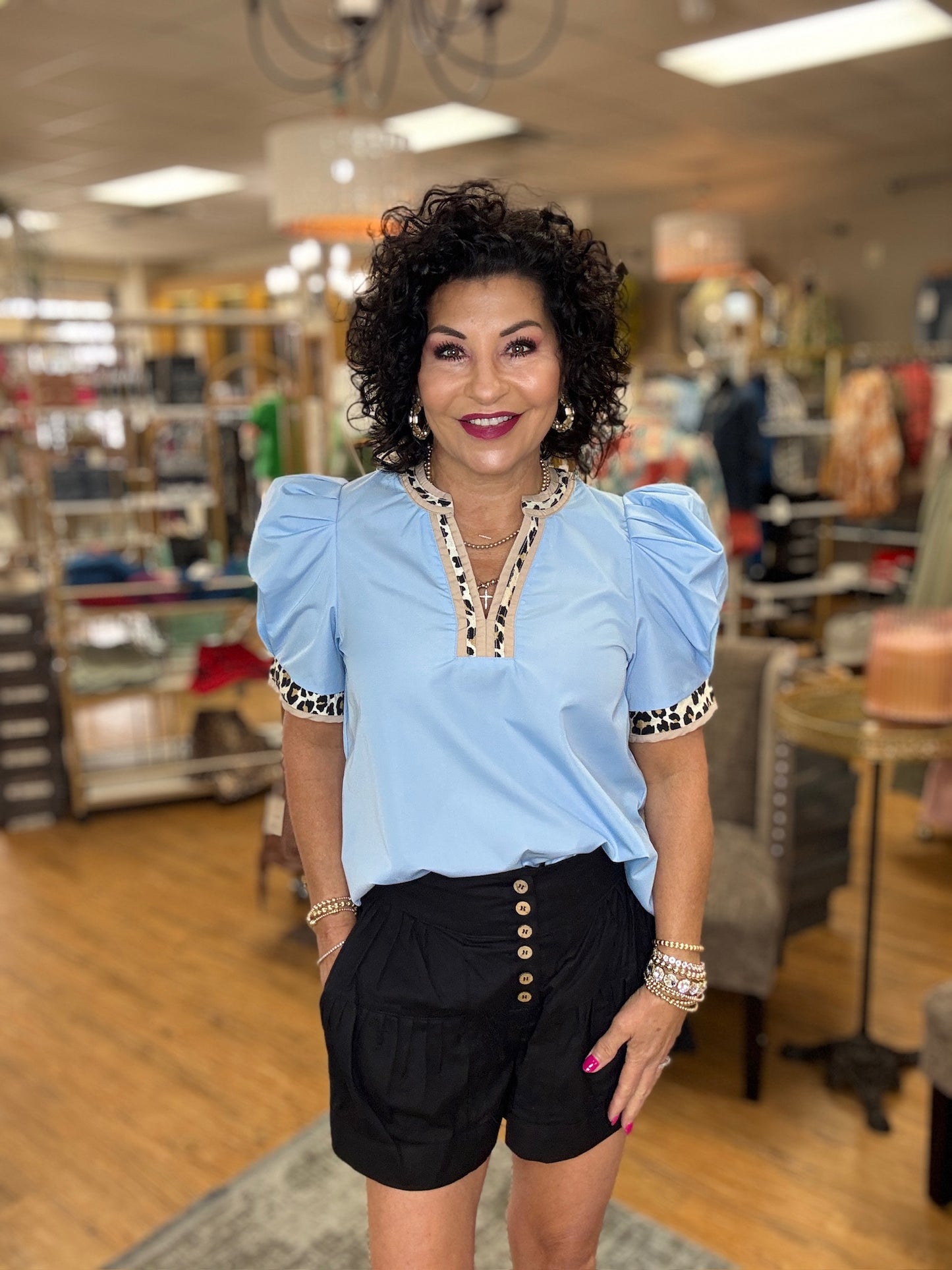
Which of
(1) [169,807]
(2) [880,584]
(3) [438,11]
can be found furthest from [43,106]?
(2) [880,584]

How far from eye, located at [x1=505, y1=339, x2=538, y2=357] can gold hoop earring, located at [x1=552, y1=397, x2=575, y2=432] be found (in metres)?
0.13

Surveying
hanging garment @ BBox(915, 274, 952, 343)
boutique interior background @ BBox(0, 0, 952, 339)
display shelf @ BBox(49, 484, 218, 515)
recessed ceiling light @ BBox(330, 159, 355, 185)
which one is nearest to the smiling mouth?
recessed ceiling light @ BBox(330, 159, 355, 185)

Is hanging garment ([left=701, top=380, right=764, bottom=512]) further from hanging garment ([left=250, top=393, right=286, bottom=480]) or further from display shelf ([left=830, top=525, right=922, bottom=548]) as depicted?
hanging garment ([left=250, top=393, right=286, bottom=480])

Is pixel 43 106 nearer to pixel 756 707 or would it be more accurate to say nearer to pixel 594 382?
pixel 756 707

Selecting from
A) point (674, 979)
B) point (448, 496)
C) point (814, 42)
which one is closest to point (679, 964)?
point (674, 979)

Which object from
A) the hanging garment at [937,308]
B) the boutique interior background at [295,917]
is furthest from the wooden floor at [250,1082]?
the hanging garment at [937,308]

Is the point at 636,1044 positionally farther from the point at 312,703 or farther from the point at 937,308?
the point at 937,308

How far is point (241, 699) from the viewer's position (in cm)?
576

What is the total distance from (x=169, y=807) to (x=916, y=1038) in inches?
118

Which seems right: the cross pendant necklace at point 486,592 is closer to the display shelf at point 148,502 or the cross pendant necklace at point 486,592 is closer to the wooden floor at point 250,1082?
the wooden floor at point 250,1082

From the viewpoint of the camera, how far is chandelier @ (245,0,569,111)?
4.32 metres

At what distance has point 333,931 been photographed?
1.28 metres

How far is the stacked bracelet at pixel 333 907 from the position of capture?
1291 mm

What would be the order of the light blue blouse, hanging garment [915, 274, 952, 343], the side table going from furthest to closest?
hanging garment [915, 274, 952, 343]
the side table
the light blue blouse
